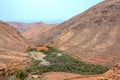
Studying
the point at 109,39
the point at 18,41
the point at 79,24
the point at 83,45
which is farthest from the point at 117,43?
the point at 18,41

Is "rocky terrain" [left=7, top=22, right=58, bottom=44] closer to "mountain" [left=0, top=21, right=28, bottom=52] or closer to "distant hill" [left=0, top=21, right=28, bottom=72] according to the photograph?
"mountain" [left=0, top=21, right=28, bottom=52]

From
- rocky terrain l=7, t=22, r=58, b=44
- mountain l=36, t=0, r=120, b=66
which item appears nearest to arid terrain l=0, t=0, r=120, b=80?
mountain l=36, t=0, r=120, b=66

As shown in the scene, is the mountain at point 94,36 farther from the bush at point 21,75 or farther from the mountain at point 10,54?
the bush at point 21,75

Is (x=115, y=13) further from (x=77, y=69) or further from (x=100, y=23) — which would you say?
(x=77, y=69)

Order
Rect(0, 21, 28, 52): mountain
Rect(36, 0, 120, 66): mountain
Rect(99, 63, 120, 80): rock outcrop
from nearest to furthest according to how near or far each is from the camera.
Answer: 1. Rect(99, 63, 120, 80): rock outcrop
2. Rect(36, 0, 120, 66): mountain
3. Rect(0, 21, 28, 52): mountain

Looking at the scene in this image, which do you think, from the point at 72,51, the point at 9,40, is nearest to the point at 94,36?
the point at 72,51

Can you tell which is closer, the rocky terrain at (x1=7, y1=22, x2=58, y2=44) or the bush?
the bush

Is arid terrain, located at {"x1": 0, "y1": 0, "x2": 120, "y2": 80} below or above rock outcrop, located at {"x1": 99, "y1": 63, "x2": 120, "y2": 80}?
above

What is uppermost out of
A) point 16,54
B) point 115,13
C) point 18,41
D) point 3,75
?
point 115,13

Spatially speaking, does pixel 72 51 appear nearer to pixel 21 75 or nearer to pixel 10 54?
pixel 10 54
